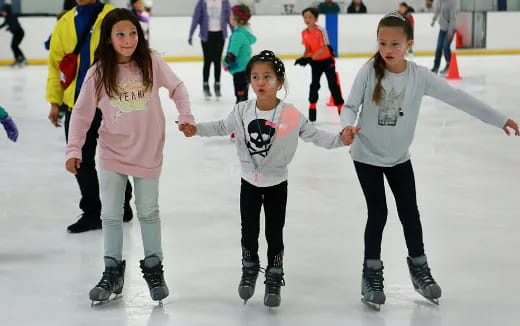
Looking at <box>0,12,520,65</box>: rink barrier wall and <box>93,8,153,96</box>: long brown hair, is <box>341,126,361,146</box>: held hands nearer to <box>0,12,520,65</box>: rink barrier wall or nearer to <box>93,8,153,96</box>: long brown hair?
<box>93,8,153,96</box>: long brown hair

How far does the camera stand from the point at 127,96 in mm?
3361

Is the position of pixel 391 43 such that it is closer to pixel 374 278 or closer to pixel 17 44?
pixel 374 278

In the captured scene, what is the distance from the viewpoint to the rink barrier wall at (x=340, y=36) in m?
18.6

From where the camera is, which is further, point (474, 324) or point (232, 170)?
point (232, 170)

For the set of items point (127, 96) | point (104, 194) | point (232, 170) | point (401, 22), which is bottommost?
point (232, 170)

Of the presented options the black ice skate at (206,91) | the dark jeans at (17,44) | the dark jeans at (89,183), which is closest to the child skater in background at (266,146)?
the dark jeans at (89,183)

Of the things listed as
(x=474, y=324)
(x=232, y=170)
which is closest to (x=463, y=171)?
(x=232, y=170)

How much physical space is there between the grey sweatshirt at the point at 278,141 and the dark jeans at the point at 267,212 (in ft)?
0.16

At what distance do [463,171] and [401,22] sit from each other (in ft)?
10.2

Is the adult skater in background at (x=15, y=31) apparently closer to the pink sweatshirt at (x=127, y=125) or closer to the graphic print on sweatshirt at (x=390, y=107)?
the pink sweatshirt at (x=127, y=125)

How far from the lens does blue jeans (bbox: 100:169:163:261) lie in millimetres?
3414

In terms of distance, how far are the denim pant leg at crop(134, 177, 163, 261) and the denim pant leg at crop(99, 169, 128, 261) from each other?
0.22 feet

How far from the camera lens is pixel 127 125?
3.34 meters

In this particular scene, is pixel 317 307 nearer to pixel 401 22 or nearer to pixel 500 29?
pixel 401 22
